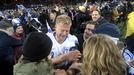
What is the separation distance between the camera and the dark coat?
444 cm

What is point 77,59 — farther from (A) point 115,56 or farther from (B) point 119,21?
(B) point 119,21

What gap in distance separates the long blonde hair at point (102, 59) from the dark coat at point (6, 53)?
1.56 metres

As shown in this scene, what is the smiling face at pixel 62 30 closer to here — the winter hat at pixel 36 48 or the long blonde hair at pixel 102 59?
the winter hat at pixel 36 48

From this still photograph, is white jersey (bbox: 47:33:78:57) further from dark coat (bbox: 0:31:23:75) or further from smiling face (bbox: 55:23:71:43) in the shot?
dark coat (bbox: 0:31:23:75)

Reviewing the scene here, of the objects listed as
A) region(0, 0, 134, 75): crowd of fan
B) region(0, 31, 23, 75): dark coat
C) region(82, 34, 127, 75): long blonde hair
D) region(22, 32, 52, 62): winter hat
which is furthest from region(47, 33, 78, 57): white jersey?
region(82, 34, 127, 75): long blonde hair

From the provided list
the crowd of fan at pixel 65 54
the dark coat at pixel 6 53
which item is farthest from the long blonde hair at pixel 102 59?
the dark coat at pixel 6 53

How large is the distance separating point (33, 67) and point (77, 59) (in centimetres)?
60

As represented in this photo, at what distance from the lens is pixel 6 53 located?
14.6 ft

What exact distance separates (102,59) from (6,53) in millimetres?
1739

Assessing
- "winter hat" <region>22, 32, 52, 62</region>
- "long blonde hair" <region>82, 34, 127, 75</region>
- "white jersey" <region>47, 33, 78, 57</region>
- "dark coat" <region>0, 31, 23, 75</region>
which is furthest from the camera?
"dark coat" <region>0, 31, 23, 75</region>

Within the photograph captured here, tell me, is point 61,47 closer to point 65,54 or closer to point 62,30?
point 62,30

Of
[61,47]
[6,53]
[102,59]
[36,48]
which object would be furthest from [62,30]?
[102,59]

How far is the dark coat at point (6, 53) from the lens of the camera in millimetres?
4441

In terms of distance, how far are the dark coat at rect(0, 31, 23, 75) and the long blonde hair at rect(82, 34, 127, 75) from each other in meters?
1.56
